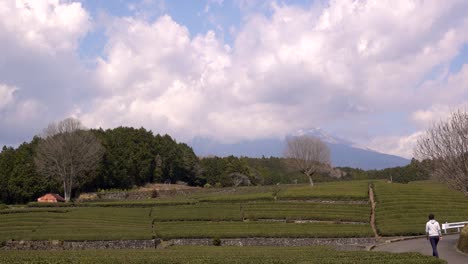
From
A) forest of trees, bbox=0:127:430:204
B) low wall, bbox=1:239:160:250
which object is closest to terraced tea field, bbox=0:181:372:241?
low wall, bbox=1:239:160:250

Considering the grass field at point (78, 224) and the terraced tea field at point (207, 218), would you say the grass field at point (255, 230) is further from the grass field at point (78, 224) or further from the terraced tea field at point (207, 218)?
the grass field at point (78, 224)

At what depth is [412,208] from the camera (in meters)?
48.9

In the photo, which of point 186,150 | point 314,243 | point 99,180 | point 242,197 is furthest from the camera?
point 186,150

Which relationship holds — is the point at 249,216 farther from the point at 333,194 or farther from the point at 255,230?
the point at 333,194

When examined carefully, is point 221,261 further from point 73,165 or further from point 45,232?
point 73,165

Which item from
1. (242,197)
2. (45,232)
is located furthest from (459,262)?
(242,197)

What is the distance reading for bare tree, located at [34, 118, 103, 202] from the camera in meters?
76.0

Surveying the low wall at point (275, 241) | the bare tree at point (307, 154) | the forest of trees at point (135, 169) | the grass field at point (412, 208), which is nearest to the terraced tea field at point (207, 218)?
the low wall at point (275, 241)

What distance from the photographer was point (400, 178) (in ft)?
345

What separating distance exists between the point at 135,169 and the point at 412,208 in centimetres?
6181

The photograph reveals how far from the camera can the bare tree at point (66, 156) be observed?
76000 mm

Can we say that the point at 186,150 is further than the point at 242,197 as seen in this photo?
Yes

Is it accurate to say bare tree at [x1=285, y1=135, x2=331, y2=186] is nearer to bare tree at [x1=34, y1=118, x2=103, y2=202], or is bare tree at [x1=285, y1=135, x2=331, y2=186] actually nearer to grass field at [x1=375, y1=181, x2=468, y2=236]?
grass field at [x1=375, y1=181, x2=468, y2=236]

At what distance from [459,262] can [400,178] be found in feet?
291
